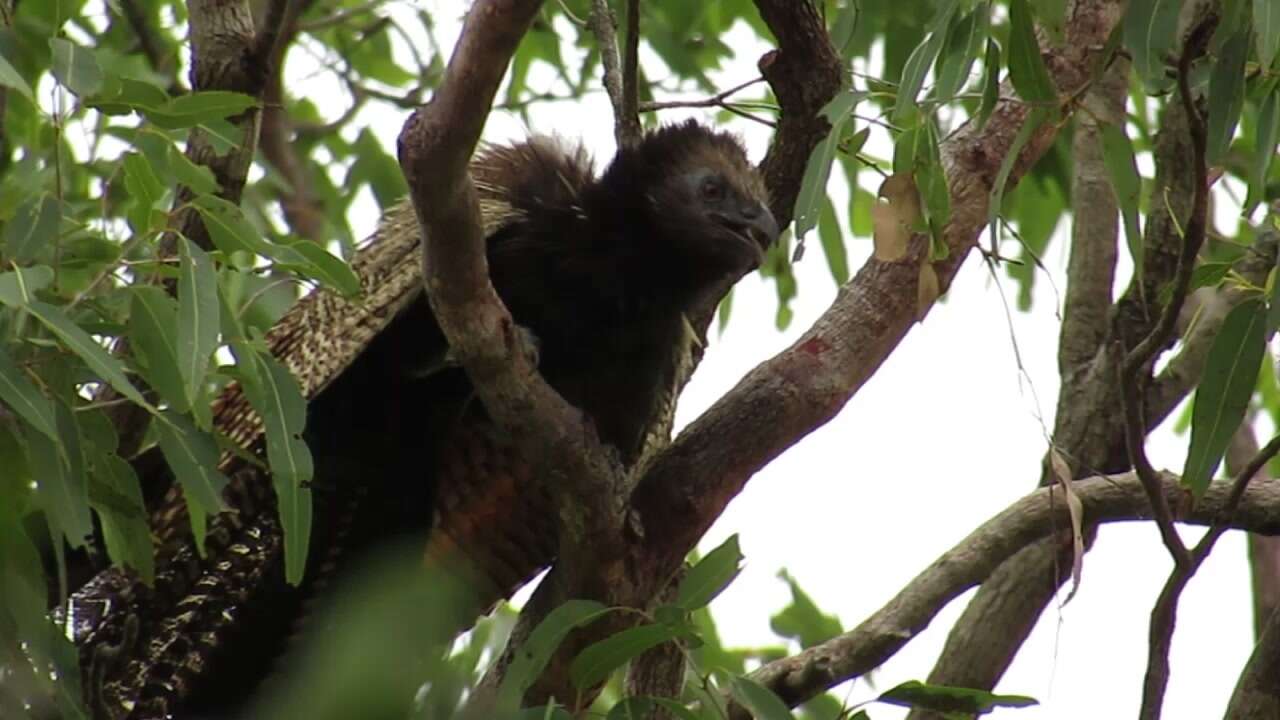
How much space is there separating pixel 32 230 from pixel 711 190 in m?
1.74

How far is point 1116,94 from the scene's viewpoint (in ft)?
15.6

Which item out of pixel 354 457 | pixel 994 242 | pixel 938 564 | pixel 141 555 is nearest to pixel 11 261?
pixel 141 555

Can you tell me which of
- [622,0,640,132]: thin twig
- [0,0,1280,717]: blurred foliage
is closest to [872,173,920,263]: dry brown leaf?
[0,0,1280,717]: blurred foliage

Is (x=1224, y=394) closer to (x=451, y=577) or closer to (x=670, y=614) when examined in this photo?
(x=670, y=614)

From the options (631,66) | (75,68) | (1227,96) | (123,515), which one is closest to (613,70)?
(631,66)

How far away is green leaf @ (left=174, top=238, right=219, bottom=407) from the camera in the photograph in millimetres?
3048

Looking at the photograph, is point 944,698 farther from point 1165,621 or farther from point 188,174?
point 188,174

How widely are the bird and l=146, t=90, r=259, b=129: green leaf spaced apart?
62cm

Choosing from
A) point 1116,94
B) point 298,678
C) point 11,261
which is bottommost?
point 298,678

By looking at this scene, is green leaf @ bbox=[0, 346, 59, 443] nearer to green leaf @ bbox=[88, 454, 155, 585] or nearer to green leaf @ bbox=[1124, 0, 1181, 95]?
green leaf @ bbox=[88, 454, 155, 585]

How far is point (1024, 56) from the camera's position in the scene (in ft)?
10.4

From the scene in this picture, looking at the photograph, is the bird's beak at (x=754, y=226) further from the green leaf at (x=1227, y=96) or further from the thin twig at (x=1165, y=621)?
the green leaf at (x=1227, y=96)

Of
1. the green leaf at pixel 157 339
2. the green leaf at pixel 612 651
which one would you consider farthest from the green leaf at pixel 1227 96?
the green leaf at pixel 157 339

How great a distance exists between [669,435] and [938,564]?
0.85m
